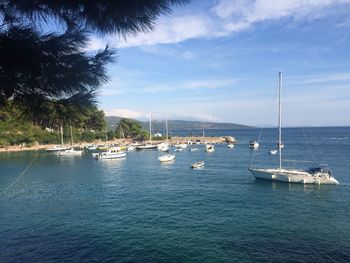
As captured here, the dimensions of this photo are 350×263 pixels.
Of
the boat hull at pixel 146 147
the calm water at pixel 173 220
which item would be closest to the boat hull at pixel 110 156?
the boat hull at pixel 146 147

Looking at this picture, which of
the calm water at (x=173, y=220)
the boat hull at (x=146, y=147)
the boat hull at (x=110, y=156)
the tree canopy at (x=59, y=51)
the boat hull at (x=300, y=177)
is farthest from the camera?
the boat hull at (x=146, y=147)

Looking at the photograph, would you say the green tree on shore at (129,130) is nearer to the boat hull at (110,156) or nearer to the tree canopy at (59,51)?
the boat hull at (110,156)

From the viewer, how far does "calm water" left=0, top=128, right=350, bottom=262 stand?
20.0m

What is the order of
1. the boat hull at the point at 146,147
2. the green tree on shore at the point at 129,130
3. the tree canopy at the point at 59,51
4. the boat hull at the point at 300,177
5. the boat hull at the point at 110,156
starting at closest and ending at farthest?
the tree canopy at the point at 59,51 → the boat hull at the point at 300,177 → the boat hull at the point at 110,156 → the boat hull at the point at 146,147 → the green tree on shore at the point at 129,130

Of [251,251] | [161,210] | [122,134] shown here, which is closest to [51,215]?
[161,210]

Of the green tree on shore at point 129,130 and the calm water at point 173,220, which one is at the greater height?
the green tree on shore at point 129,130

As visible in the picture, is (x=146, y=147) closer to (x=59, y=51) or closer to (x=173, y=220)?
(x=173, y=220)

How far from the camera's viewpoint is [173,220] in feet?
86.5

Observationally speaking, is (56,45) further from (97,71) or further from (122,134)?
(122,134)

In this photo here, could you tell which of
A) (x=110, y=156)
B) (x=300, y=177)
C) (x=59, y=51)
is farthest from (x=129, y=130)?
(x=59, y=51)

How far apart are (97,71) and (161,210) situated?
974 inches

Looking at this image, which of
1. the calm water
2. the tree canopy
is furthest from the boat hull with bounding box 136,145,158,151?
the tree canopy

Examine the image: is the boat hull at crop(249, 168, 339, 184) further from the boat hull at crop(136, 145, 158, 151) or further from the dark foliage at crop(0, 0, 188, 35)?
the boat hull at crop(136, 145, 158, 151)

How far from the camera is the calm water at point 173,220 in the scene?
2005cm
